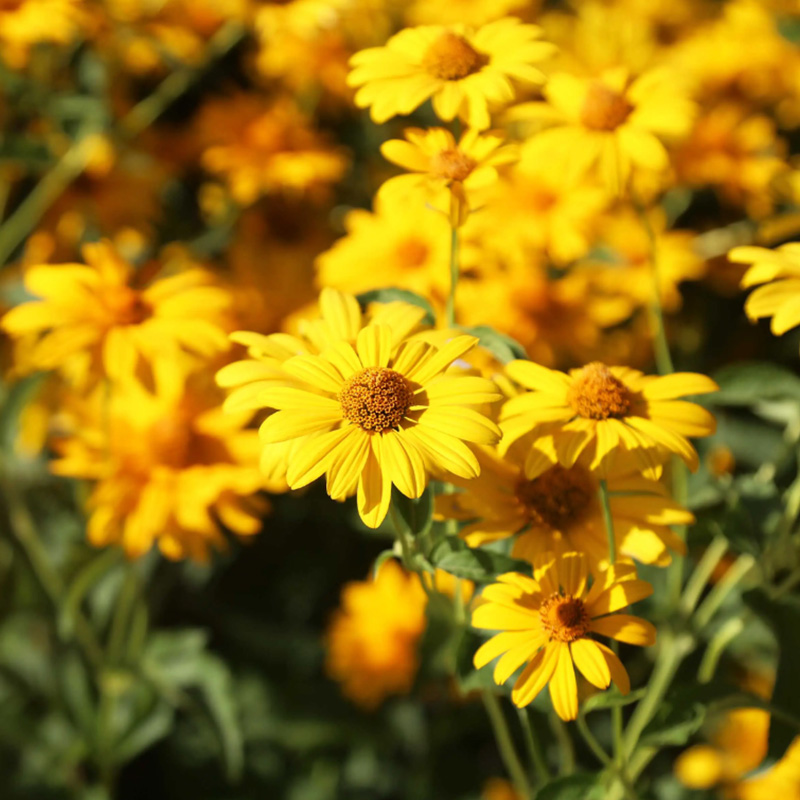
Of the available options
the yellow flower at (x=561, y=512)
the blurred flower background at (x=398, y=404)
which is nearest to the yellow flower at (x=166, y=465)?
the blurred flower background at (x=398, y=404)

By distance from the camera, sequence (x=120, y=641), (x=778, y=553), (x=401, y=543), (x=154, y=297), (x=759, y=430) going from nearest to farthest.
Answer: (x=401, y=543) → (x=778, y=553) → (x=154, y=297) → (x=120, y=641) → (x=759, y=430)

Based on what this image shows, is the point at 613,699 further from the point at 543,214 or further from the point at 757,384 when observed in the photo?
the point at 543,214

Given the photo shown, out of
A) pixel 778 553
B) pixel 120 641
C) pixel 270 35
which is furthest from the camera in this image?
pixel 270 35

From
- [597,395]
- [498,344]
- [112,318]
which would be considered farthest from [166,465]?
[597,395]

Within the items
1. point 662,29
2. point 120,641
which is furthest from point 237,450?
point 662,29

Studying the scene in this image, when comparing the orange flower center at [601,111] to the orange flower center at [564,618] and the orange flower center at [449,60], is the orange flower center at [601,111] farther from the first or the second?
the orange flower center at [564,618]

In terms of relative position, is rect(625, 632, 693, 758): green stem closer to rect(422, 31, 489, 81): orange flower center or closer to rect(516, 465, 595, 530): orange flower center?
rect(516, 465, 595, 530): orange flower center

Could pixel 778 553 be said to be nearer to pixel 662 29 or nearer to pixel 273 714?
pixel 273 714
